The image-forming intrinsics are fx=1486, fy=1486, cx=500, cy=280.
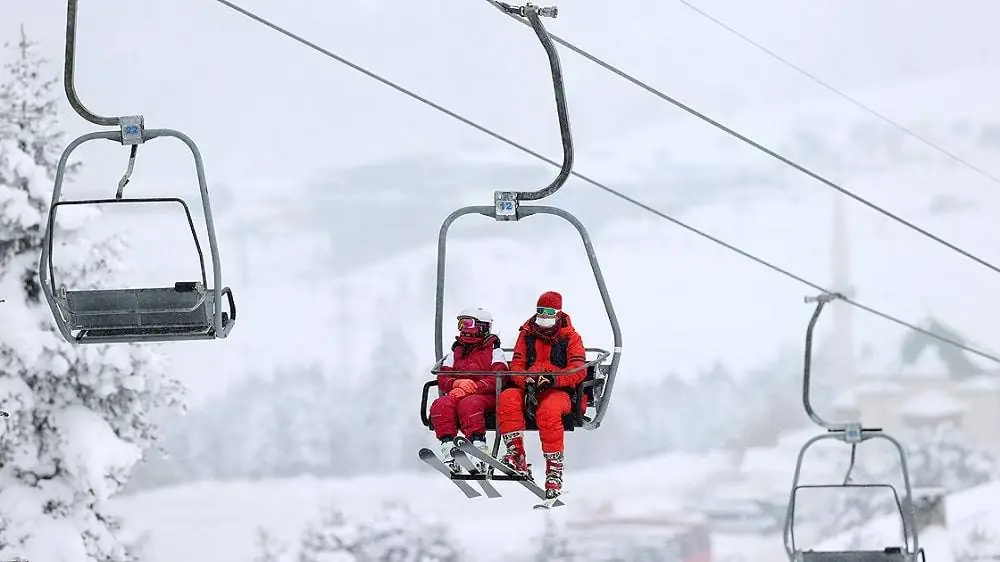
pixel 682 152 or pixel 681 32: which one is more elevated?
pixel 681 32

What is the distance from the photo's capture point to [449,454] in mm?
5035

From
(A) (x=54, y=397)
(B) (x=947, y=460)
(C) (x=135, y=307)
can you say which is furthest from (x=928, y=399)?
(C) (x=135, y=307)

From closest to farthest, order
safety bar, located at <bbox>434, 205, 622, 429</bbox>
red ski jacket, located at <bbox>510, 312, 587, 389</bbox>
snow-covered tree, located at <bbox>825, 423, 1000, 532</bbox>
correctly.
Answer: safety bar, located at <bbox>434, 205, 622, 429</bbox> → red ski jacket, located at <bbox>510, 312, 587, 389</bbox> → snow-covered tree, located at <bbox>825, 423, 1000, 532</bbox>

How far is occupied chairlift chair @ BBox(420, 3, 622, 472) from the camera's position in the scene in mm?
4539

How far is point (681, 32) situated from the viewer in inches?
1117

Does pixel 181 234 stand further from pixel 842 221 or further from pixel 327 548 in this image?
pixel 842 221

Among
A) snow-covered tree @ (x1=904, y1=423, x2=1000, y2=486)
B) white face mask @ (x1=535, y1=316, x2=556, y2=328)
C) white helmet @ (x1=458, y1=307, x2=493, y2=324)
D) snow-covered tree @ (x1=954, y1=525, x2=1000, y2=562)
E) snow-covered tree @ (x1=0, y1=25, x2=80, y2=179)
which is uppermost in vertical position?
snow-covered tree @ (x1=0, y1=25, x2=80, y2=179)

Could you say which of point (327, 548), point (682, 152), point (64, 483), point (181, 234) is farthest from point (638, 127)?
point (64, 483)

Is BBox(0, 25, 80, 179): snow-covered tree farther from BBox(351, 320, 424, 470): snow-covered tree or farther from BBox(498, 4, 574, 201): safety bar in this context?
BBox(351, 320, 424, 470): snow-covered tree

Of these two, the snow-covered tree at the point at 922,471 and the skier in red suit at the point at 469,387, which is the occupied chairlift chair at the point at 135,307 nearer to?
the skier in red suit at the point at 469,387

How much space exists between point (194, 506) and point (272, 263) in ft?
14.2

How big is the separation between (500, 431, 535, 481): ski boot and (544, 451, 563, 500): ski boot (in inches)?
3.1

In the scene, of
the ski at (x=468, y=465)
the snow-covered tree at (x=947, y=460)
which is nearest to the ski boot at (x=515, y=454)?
the ski at (x=468, y=465)

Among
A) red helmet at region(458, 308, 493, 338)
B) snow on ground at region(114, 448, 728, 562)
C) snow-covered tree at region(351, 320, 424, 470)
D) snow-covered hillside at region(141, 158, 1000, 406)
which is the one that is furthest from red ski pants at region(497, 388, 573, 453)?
snow-covered hillside at region(141, 158, 1000, 406)
